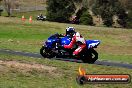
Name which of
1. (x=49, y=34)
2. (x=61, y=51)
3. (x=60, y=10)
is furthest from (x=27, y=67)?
(x=60, y=10)

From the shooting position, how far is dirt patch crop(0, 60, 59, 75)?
16.4 metres

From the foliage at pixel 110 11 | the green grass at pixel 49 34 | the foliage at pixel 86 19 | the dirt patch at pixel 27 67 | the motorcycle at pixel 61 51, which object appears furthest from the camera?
the foliage at pixel 86 19

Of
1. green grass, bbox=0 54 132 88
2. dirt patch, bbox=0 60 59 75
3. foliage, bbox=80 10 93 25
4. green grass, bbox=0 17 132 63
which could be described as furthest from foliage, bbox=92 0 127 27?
dirt patch, bbox=0 60 59 75

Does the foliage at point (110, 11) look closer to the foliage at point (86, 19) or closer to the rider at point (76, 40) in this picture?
the foliage at point (86, 19)

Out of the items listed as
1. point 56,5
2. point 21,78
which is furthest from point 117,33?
point 21,78

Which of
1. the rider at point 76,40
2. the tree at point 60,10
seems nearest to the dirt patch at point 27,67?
the rider at point 76,40

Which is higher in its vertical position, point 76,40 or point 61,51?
point 76,40

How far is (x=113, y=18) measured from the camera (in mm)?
61625

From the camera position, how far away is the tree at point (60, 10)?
64.2 m

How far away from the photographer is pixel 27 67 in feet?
54.8

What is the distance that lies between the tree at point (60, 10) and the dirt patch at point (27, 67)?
46.3 metres

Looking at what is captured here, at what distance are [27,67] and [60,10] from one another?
48.1 metres

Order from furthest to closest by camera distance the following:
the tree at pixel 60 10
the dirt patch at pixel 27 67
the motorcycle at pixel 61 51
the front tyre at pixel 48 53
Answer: the tree at pixel 60 10, the front tyre at pixel 48 53, the motorcycle at pixel 61 51, the dirt patch at pixel 27 67

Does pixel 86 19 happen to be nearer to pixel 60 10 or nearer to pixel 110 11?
pixel 110 11
